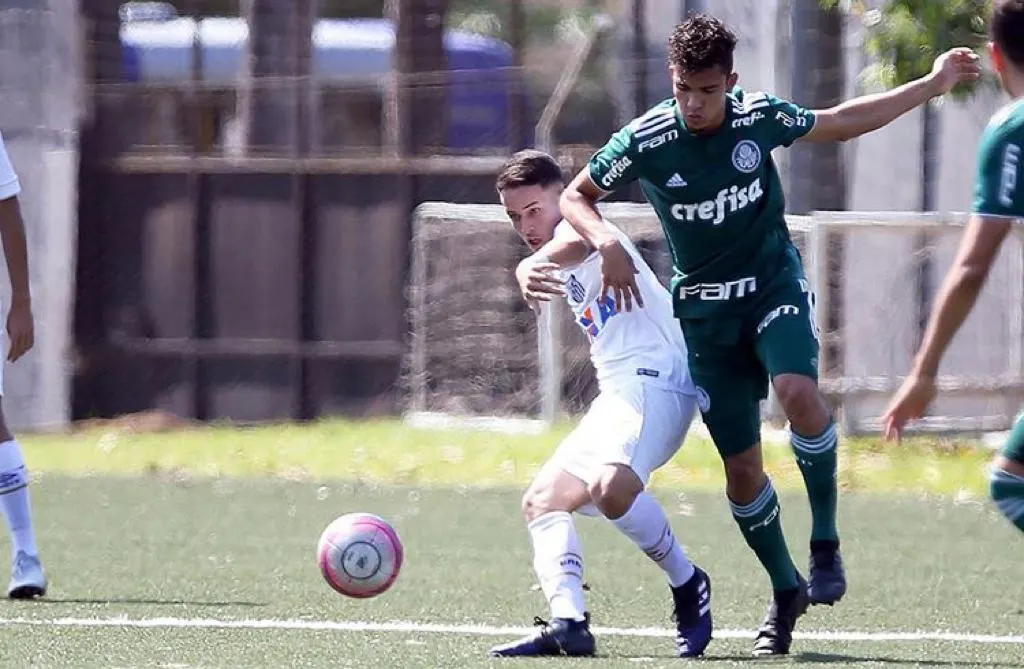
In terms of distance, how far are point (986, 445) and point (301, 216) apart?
6.55m

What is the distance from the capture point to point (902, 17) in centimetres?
1349

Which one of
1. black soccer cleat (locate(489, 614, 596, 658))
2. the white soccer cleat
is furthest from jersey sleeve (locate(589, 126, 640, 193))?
the white soccer cleat

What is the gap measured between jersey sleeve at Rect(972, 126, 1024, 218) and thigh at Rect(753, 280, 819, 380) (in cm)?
136

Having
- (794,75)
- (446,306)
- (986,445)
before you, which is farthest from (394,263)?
(986,445)

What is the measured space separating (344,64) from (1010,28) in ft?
53.7

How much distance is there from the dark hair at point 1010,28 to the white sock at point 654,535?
75.9 inches

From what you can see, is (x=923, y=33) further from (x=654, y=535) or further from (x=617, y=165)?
(x=654, y=535)

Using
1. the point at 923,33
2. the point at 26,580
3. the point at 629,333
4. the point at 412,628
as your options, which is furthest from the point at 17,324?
the point at 923,33

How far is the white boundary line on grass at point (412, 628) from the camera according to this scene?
7.13 metres

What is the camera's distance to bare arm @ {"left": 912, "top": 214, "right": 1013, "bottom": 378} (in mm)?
5051

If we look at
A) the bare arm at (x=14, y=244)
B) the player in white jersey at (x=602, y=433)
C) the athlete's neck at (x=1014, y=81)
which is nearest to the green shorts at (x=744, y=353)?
the player in white jersey at (x=602, y=433)

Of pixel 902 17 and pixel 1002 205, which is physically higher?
pixel 902 17

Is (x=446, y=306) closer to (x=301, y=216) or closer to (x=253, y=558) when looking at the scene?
(x=301, y=216)

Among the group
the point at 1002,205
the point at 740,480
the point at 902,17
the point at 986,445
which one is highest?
the point at 902,17
